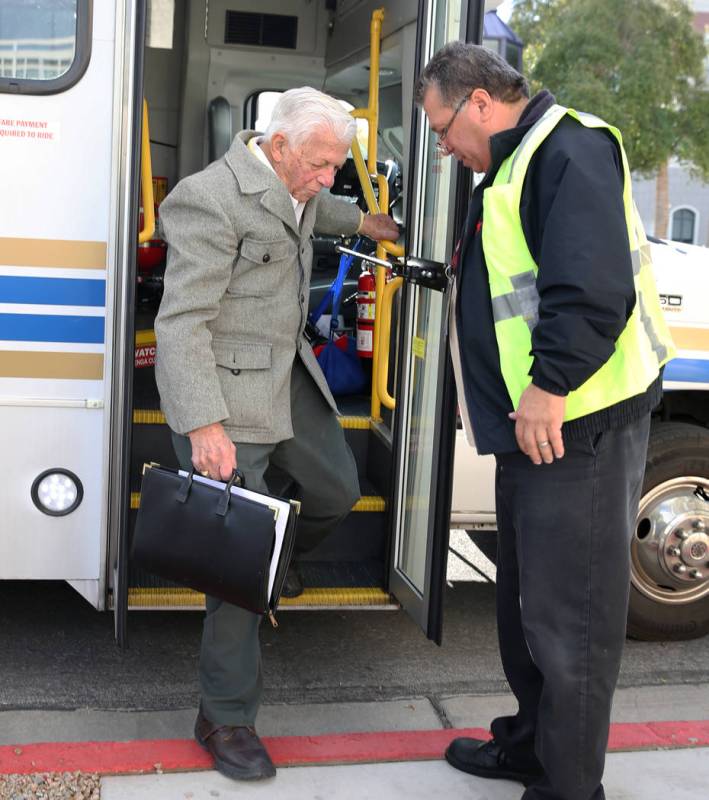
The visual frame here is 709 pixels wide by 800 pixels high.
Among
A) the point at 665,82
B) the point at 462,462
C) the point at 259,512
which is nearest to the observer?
Answer: the point at 259,512

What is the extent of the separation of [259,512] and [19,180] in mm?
1281

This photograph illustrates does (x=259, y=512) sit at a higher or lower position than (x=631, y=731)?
higher

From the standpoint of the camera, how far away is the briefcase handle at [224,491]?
111 inches

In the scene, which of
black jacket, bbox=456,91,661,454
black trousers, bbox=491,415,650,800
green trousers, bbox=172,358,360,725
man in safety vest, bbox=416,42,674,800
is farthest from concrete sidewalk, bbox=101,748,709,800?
black jacket, bbox=456,91,661,454

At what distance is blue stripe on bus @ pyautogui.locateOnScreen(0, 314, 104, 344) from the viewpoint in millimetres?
3330

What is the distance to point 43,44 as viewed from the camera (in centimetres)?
328

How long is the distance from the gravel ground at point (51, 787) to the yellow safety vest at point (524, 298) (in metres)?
1.54

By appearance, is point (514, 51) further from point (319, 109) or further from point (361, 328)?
point (319, 109)

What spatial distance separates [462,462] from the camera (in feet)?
13.2

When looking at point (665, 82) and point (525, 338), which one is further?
point (665, 82)

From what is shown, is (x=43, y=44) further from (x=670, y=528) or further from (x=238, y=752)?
(x=670, y=528)

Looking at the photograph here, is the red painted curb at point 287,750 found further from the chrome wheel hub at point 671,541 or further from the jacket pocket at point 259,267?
the jacket pocket at point 259,267

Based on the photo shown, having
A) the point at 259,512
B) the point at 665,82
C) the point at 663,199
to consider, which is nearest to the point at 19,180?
the point at 259,512

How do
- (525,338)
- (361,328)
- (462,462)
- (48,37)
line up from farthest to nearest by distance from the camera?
1. (361,328)
2. (462,462)
3. (48,37)
4. (525,338)
